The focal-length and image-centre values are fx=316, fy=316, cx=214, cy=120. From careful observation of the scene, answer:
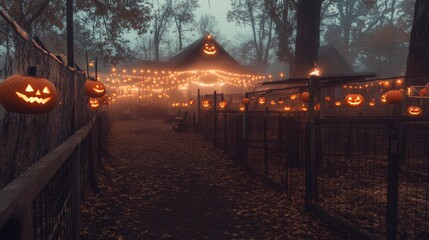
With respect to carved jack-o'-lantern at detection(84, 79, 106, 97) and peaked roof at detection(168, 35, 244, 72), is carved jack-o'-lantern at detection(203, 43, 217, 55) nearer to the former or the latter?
peaked roof at detection(168, 35, 244, 72)

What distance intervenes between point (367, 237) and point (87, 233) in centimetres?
431

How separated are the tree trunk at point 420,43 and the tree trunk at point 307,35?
7353mm

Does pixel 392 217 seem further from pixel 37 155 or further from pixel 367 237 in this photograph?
pixel 37 155

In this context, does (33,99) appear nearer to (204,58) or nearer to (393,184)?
(393,184)

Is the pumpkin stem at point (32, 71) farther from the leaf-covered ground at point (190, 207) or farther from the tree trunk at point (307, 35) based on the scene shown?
the tree trunk at point (307, 35)

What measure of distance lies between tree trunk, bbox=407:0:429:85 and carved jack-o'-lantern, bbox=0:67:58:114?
41.1ft

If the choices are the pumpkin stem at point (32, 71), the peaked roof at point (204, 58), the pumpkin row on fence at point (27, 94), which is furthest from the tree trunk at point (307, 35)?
the pumpkin stem at point (32, 71)

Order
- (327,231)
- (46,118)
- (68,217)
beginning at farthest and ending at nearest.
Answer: (327,231), (68,217), (46,118)

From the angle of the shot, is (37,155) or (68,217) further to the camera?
(68,217)

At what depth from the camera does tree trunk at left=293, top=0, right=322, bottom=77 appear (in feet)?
63.4

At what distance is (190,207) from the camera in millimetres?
6641

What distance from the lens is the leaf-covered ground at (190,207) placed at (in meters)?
5.34

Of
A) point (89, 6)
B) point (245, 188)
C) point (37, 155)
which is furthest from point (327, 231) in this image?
point (89, 6)

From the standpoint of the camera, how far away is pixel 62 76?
4895mm
